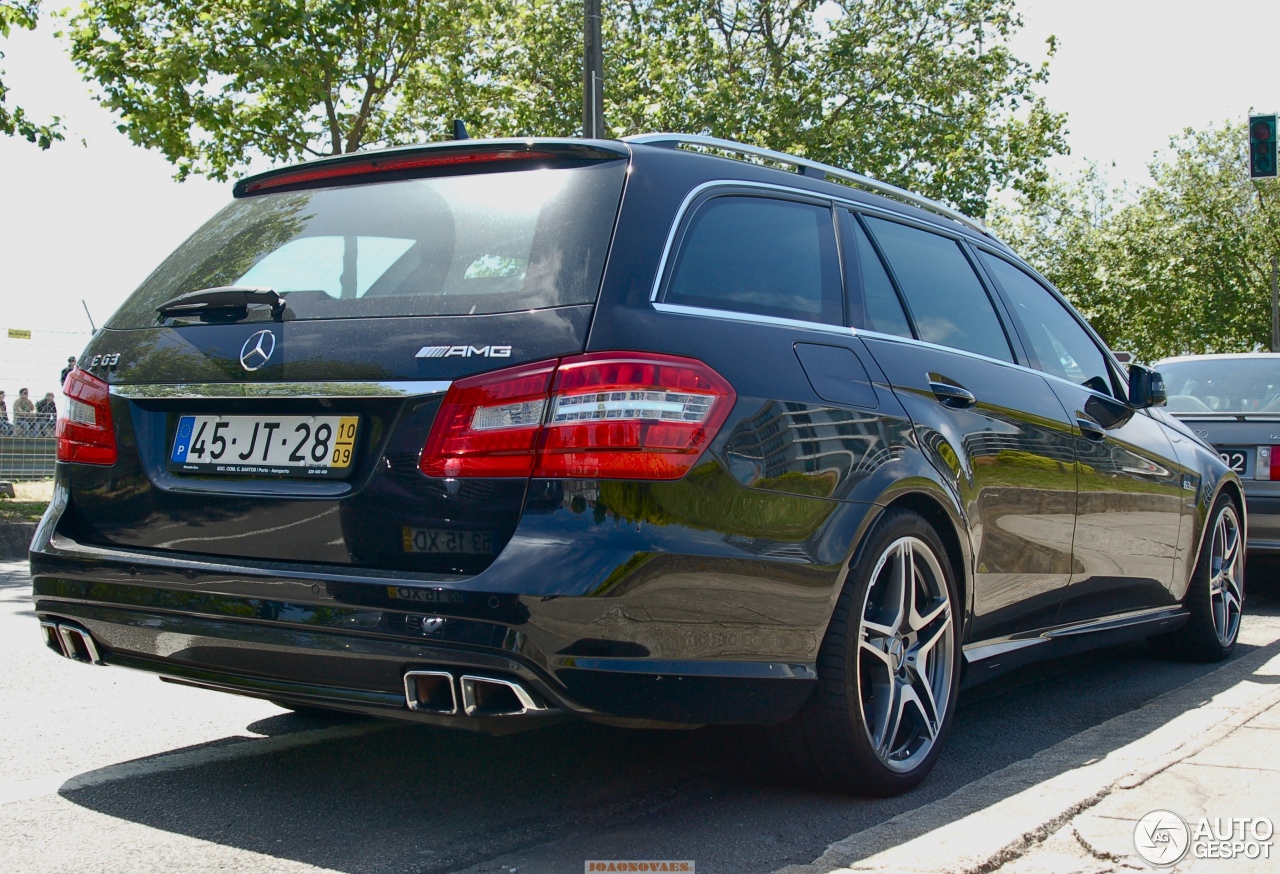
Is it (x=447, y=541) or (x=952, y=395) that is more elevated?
(x=952, y=395)

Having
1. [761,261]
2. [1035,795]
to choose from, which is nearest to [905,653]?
[1035,795]

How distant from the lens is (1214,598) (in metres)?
6.25

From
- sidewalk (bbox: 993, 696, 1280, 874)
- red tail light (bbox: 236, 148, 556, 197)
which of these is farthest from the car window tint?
sidewalk (bbox: 993, 696, 1280, 874)

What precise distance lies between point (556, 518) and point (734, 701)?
2.14 ft

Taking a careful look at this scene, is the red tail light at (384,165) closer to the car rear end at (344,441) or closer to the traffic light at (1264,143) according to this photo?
the car rear end at (344,441)

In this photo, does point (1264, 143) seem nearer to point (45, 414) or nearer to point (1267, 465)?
point (1267, 465)

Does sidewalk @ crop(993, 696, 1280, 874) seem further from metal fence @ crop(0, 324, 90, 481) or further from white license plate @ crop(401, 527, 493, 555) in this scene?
metal fence @ crop(0, 324, 90, 481)

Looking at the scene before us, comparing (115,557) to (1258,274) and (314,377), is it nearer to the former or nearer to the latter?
(314,377)

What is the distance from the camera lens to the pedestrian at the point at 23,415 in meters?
16.7

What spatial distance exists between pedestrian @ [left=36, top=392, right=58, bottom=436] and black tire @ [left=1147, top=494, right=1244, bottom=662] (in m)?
14.3

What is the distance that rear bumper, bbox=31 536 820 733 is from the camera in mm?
2943

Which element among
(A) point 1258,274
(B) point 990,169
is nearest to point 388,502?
(B) point 990,169

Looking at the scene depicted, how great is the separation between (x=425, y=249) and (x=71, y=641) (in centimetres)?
137

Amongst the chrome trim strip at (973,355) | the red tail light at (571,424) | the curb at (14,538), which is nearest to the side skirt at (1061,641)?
the chrome trim strip at (973,355)
